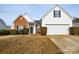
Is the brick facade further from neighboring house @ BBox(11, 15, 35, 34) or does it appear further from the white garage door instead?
the white garage door

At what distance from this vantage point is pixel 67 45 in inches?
248

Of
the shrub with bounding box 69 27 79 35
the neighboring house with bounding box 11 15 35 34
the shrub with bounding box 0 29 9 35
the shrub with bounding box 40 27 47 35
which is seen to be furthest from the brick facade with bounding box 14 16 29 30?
the shrub with bounding box 69 27 79 35

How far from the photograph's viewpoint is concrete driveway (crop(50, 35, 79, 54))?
20.5 ft

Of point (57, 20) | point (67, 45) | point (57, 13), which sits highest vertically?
point (57, 13)

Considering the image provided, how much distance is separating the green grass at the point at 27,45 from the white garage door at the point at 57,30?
208 mm

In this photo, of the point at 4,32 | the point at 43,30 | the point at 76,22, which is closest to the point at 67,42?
the point at 76,22

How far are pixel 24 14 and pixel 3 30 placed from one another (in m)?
0.56

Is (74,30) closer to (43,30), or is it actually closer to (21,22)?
(43,30)

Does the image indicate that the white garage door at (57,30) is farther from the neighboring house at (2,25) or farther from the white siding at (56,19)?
the neighboring house at (2,25)

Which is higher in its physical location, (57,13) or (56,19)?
(57,13)

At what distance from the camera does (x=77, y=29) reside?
6359 mm

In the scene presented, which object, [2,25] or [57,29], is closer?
[2,25]

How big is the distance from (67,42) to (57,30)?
0.37 m
